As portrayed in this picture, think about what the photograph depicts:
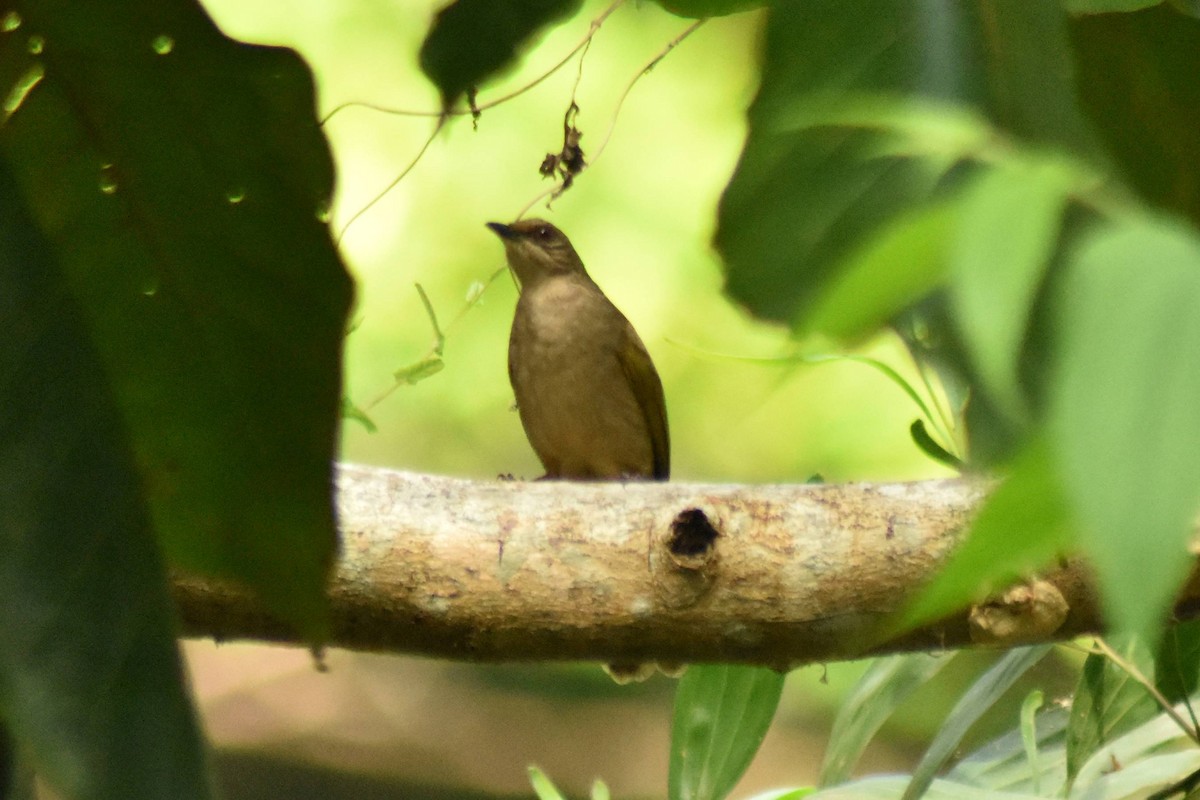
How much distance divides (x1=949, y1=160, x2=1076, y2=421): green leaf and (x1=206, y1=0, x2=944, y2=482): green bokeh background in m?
4.98

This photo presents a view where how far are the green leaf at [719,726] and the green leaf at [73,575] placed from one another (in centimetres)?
172

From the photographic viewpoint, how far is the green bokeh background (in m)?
5.89

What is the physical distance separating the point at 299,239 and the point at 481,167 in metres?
5.30

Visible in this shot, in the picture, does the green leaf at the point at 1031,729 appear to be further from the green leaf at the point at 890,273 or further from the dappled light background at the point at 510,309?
the dappled light background at the point at 510,309

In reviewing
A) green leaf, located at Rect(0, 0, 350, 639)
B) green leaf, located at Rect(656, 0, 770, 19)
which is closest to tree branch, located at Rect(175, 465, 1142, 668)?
green leaf, located at Rect(656, 0, 770, 19)

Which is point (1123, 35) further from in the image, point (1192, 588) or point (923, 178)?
point (1192, 588)

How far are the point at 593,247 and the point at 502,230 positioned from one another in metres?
1.57

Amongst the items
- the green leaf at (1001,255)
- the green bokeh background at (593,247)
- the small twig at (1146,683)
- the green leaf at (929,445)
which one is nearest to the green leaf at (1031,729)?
the small twig at (1146,683)

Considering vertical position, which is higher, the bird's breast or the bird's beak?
the bird's beak

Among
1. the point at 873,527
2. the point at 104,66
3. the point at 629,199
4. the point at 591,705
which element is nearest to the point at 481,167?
the point at 629,199

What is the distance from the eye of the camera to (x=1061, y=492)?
590 millimetres

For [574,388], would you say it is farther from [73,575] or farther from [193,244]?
[73,575]

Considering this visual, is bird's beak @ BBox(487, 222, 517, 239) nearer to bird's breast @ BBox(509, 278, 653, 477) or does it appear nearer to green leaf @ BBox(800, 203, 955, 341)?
bird's breast @ BBox(509, 278, 653, 477)

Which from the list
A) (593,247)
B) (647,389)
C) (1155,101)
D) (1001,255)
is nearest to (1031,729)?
(1155,101)
